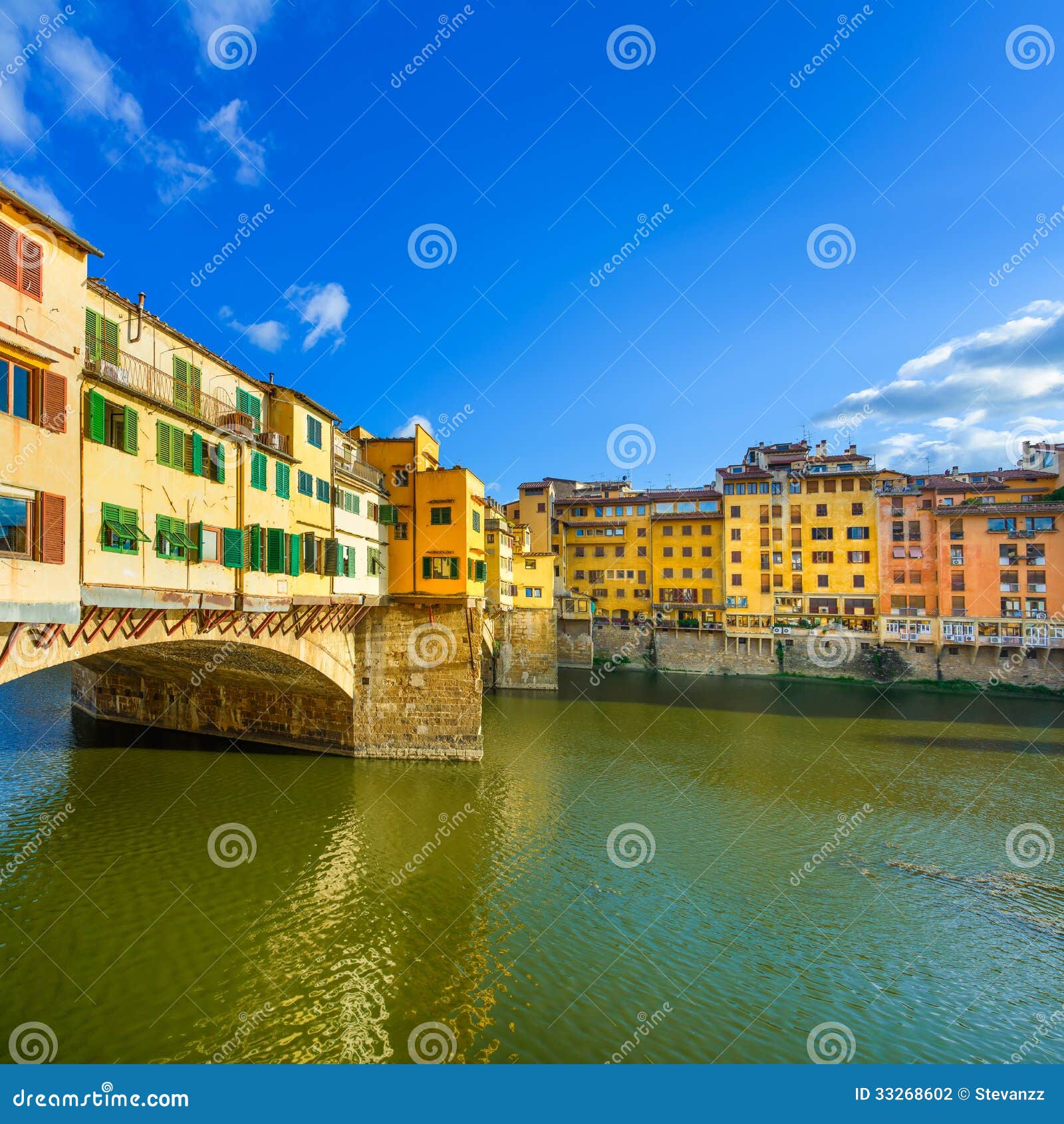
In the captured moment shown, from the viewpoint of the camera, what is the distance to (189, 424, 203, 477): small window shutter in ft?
56.3

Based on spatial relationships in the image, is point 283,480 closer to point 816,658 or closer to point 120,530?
point 120,530

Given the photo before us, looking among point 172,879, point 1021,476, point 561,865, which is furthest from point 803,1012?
point 1021,476

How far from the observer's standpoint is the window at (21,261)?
Result: 465 inches

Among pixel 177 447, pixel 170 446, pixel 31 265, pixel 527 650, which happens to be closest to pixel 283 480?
pixel 177 447

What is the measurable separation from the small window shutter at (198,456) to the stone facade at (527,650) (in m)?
36.5

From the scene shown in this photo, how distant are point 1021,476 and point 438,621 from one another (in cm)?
6150

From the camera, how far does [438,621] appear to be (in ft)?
92.2

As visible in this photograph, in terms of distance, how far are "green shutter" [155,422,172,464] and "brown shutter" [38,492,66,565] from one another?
3.22 m

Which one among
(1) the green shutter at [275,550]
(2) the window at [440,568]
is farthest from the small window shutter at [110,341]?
→ (2) the window at [440,568]

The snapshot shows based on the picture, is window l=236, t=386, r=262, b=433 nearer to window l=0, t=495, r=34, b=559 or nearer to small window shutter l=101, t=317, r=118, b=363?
small window shutter l=101, t=317, r=118, b=363

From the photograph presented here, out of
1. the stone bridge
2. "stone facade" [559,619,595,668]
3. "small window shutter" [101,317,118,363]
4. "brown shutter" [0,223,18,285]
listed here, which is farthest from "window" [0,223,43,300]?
"stone facade" [559,619,595,668]

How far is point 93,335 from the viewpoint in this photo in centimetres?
1445

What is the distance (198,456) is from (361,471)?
1066 centimetres

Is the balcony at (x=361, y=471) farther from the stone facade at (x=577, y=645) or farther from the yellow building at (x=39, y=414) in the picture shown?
the stone facade at (x=577, y=645)
